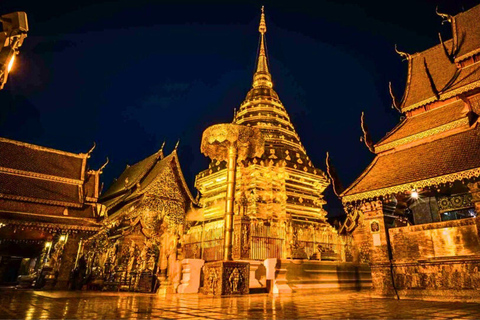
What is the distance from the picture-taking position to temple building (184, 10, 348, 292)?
13492 mm

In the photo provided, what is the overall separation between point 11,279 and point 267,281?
2354cm

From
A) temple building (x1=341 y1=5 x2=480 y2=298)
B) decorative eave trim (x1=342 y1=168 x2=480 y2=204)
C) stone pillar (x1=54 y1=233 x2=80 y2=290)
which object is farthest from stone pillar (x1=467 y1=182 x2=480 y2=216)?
stone pillar (x1=54 y1=233 x2=80 y2=290)

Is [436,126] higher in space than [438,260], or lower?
higher

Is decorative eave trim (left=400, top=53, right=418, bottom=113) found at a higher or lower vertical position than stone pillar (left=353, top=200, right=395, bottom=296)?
higher

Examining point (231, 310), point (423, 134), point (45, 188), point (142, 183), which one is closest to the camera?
point (231, 310)

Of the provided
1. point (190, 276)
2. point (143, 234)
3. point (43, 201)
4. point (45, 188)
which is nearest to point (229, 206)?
point (190, 276)

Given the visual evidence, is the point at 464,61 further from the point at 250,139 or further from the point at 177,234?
the point at 177,234

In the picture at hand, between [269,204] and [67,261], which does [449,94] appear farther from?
[67,261]

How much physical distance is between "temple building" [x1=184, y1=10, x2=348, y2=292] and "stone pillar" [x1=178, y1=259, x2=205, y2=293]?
200 cm

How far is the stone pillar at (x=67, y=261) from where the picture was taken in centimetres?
1379

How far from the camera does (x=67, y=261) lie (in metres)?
14.0

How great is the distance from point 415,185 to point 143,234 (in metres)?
12.8

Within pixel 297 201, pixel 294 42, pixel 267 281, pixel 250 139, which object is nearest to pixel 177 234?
pixel 267 281

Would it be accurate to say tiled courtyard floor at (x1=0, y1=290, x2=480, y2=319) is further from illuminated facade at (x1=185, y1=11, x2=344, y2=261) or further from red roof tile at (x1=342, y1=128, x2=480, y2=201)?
illuminated facade at (x1=185, y1=11, x2=344, y2=261)
